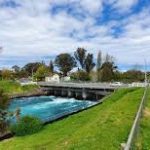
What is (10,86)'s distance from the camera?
418 ft

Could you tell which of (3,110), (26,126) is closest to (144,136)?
(26,126)

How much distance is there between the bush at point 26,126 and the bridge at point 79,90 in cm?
6479

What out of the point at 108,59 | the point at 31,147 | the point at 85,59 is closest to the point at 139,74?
the point at 108,59

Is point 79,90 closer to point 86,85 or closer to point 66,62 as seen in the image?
point 86,85

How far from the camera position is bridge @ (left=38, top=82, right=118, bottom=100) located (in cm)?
9914

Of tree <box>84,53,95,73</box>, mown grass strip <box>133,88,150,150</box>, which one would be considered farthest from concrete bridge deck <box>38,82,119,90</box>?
mown grass strip <box>133,88,150,150</box>

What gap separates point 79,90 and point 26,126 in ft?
283

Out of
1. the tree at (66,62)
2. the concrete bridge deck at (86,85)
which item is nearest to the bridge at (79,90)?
the concrete bridge deck at (86,85)

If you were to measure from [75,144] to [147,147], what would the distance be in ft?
10.3

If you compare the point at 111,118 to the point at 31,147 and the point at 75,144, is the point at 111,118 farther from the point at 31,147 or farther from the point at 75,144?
the point at 75,144

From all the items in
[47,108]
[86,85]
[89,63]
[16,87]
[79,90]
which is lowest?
[47,108]

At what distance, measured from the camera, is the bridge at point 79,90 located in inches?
3903

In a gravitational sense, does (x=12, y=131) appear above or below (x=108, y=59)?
below

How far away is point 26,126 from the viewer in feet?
90.7
